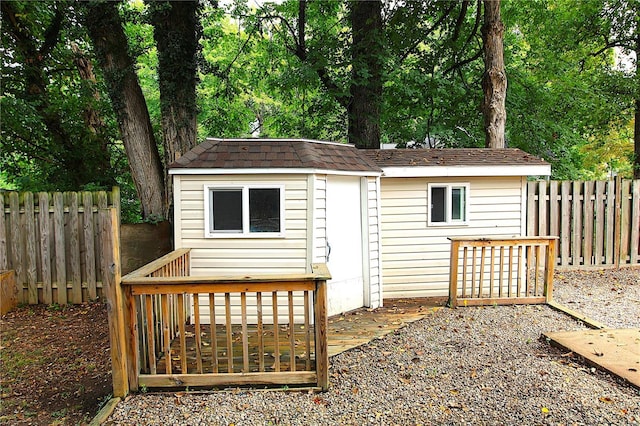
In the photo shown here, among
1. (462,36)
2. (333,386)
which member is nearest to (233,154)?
(333,386)

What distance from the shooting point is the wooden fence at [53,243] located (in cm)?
697

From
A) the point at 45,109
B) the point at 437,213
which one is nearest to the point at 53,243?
the point at 45,109

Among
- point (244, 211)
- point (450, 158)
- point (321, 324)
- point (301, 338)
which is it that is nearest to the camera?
point (321, 324)

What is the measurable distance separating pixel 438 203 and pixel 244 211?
3.64 metres

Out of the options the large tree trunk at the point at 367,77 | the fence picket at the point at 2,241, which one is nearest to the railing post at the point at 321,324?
the fence picket at the point at 2,241

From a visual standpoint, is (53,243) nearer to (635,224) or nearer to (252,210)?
(252,210)

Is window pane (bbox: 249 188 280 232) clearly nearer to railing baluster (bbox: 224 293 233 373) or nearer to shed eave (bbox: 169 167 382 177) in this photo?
shed eave (bbox: 169 167 382 177)

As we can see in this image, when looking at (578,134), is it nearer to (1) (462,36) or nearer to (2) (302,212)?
(1) (462,36)

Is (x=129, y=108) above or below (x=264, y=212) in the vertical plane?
above

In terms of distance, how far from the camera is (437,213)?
7922mm

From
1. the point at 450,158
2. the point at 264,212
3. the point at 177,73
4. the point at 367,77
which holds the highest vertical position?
the point at 367,77

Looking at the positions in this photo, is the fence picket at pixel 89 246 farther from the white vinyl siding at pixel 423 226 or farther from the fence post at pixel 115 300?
the white vinyl siding at pixel 423 226

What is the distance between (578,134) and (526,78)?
3370mm

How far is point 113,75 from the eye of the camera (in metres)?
8.16
